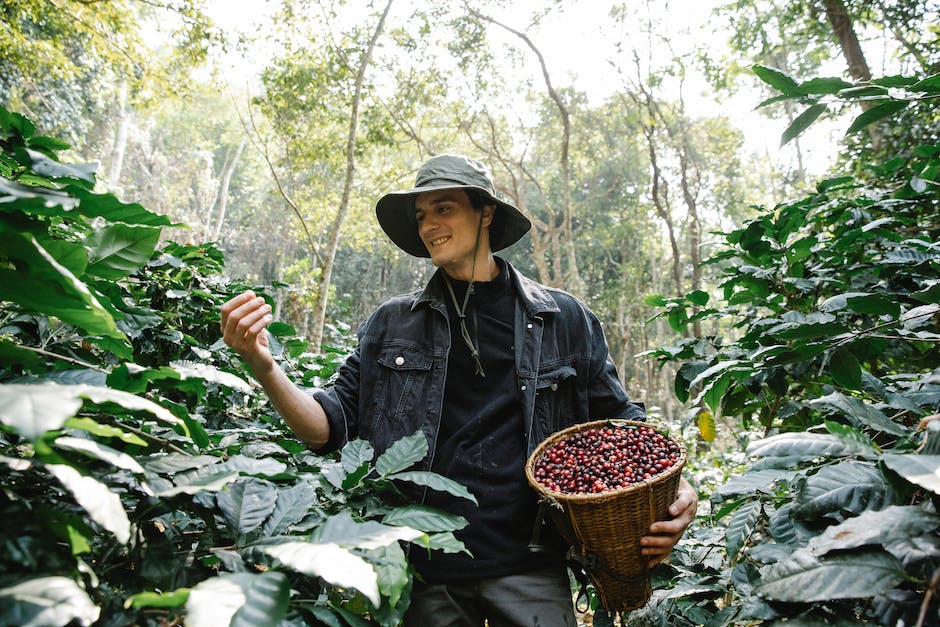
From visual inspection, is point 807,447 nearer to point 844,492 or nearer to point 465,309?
point 844,492

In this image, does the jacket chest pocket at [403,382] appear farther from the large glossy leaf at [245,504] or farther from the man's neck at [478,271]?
the large glossy leaf at [245,504]

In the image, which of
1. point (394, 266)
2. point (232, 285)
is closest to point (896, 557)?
point (232, 285)

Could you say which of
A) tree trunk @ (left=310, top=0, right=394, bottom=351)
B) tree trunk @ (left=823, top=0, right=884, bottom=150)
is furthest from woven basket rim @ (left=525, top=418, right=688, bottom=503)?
tree trunk @ (left=310, top=0, right=394, bottom=351)

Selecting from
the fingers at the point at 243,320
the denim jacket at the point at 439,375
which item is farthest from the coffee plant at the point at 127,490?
the denim jacket at the point at 439,375

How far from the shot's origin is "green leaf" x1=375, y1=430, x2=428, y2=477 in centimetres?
120

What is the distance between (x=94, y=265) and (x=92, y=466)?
381 millimetres

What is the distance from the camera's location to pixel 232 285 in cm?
240

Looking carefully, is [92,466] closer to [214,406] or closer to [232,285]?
[214,406]

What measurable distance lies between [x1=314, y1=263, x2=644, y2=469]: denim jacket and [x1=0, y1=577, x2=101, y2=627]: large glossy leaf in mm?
1181

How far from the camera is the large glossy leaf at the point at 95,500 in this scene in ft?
1.77

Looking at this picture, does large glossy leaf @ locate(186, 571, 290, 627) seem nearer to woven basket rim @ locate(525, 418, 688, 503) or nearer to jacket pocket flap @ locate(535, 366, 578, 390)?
woven basket rim @ locate(525, 418, 688, 503)

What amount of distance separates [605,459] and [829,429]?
0.72 metres

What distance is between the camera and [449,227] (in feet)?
6.30

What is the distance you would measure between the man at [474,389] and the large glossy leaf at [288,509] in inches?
21.0
